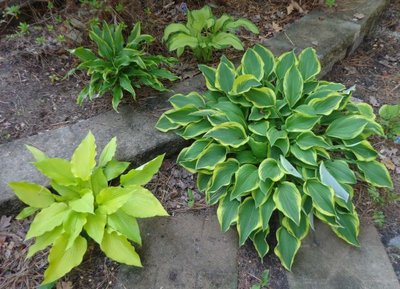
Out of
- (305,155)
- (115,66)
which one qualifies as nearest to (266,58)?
(305,155)

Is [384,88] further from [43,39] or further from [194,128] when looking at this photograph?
[43,39]

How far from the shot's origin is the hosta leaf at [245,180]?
1.97 meters

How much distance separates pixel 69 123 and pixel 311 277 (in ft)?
5.96

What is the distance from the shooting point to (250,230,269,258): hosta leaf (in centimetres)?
196

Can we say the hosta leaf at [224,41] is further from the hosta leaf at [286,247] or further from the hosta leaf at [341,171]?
the hosta leaf at [286,247]

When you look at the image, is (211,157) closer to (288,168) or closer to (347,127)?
(288,168)

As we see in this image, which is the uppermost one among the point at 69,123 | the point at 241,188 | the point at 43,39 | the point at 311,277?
the point at 43,39

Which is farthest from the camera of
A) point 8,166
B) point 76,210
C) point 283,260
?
point 8,166

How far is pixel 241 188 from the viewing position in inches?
78.2

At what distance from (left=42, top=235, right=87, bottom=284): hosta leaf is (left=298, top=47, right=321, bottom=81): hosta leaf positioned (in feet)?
5.72

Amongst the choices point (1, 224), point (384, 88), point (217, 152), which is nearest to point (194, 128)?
point (217, 152)

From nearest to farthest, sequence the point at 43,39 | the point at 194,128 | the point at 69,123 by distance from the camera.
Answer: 1. the point at 194,128
2. the point at 69,123
3. the point at 43,39

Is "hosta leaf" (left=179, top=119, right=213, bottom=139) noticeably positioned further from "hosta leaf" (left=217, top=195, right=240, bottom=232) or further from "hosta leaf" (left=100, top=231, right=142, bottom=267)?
"hosta leaf" (left=100, top=231, right=142, bottom=267)

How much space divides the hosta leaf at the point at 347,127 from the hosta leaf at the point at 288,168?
0.39m
